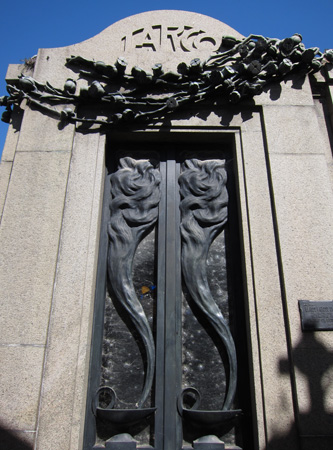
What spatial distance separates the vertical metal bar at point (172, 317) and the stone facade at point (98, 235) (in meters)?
0.85

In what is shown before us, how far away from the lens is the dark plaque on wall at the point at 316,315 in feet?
14.9

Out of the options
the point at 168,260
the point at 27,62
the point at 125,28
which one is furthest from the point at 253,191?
the point at 27,62

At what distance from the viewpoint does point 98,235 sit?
5.46m

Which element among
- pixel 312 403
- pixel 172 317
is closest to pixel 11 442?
pixel 172 317

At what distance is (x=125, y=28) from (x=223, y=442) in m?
6.33

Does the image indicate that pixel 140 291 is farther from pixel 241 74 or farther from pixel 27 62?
pixel 27 62

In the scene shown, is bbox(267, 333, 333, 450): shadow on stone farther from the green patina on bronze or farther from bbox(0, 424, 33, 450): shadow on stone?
the green patina on bronze

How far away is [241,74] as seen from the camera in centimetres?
607

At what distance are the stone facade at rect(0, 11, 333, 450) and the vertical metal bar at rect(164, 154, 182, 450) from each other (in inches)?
33.6

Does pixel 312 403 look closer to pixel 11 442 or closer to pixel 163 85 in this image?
pixel 11 442

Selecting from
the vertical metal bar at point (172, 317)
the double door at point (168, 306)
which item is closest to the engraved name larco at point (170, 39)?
the double door at point (168, 306)

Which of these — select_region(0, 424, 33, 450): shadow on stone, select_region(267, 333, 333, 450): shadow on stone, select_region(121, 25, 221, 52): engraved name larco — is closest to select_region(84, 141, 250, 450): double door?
select_region(267, 333, 333, 450): shadow on stone

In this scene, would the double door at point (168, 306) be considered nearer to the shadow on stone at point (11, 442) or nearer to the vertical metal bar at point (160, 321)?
the vertical metal bar at point (160, 321)

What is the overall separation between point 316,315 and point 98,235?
2.90m
